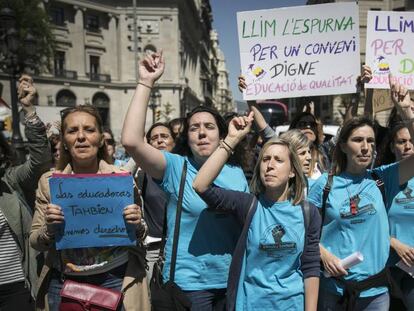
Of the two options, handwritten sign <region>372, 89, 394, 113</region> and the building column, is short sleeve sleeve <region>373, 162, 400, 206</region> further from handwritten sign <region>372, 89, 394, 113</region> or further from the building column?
the building column

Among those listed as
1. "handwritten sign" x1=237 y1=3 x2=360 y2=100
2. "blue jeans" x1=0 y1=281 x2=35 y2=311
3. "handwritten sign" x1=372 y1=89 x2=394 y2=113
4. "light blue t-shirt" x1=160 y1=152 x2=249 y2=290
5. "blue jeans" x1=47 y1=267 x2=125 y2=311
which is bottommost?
"blue jeans" x1=0 y1=281 x2=35 y2=311

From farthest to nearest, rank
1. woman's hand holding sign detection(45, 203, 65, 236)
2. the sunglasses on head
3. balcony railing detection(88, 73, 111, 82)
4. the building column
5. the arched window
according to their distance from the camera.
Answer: balcony railing detection(88, 73, 111, 82) → the building column → the arched window → the sunglasses on head → woman's hand holding sign detection(45, 203, 65, 236)

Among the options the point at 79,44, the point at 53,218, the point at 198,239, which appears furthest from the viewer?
the point at 79,44

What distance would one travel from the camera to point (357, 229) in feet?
8.42

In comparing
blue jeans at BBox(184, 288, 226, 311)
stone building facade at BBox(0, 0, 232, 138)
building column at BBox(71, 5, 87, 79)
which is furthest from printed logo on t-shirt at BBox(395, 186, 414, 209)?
building column at BBox(71, 5, 87, 79)

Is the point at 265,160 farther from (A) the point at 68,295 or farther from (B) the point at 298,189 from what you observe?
(A) the point at 68,295

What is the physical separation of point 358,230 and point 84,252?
5.80 feet

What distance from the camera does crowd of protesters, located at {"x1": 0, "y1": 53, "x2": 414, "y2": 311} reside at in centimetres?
236

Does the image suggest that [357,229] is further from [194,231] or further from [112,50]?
[112,50]

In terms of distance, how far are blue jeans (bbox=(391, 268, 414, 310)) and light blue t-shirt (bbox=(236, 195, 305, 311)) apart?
2.99 ft

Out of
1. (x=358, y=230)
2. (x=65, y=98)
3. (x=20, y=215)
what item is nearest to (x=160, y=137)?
(x=20, y=215)

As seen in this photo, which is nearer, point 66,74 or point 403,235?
point 403,235

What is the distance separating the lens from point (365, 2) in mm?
40062

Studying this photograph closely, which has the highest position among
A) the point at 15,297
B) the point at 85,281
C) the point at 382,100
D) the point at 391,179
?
the point at 382,100
